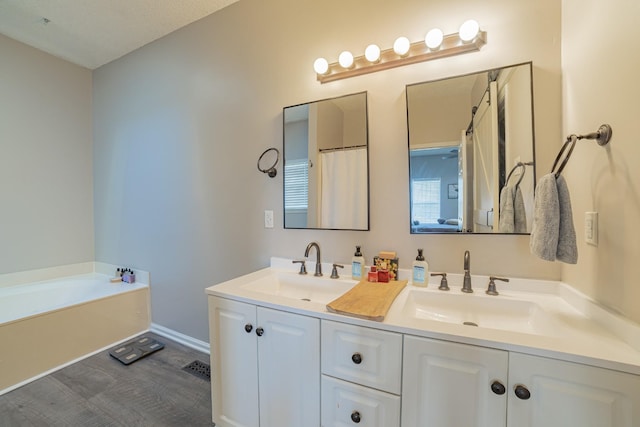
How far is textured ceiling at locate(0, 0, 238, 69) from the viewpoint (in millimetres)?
2020

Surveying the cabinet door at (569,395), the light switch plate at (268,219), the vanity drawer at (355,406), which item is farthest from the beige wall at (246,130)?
the vanity drawer at (355,406)

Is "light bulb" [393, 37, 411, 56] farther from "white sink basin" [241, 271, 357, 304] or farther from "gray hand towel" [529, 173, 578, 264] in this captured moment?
"white sink basin" [241, 271, 357, 304]

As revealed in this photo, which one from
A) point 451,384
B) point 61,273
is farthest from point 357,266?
point 61,273

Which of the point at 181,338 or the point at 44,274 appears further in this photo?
the point at 44,274

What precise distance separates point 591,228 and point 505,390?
27.1 inches

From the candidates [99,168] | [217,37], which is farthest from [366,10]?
[99,168]

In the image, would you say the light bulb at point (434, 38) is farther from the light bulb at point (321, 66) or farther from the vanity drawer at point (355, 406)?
the vanity drawer at point (355, 406)

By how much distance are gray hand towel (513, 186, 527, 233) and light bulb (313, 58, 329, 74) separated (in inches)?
48.3

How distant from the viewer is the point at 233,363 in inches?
52.5

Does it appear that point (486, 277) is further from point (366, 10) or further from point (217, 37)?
point (217, 37)

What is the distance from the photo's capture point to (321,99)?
1.68 metres

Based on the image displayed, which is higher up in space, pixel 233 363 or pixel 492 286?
pixel 492 286

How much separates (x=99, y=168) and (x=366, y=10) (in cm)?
320

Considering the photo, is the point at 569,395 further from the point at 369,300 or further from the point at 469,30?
the point at 469,30
